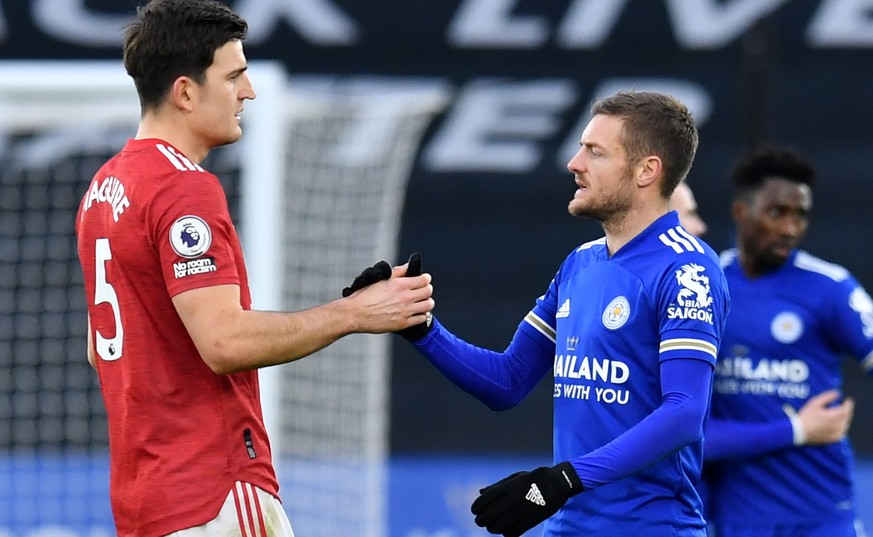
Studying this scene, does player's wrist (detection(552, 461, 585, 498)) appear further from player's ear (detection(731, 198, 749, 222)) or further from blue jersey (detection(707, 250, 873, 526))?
player's ear (detection(731, 198, 749, 222))

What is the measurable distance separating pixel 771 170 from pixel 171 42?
7.26ft

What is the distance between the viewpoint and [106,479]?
19.3 ft

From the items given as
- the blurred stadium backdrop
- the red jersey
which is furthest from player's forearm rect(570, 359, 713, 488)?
the blurred stadium backdrop

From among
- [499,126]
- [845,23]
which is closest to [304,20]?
[499,126]

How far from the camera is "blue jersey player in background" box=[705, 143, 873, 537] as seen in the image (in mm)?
4102

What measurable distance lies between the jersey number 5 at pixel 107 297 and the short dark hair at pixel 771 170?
227cm

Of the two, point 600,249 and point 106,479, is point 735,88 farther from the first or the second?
point 600,249

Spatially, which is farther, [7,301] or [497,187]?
[497,187]

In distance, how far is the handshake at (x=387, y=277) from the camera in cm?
302

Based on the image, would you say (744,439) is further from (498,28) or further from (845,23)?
(845,23)

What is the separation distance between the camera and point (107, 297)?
9.47ft

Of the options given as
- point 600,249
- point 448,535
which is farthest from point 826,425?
point 448,535

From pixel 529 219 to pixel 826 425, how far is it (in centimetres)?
298

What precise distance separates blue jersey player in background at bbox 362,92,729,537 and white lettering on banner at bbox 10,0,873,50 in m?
3.82
